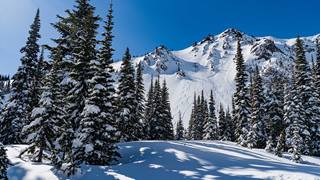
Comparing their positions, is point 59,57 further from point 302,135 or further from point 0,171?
point 302,135

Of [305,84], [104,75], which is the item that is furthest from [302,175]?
[305,84]

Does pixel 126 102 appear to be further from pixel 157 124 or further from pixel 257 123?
pixel 257 123

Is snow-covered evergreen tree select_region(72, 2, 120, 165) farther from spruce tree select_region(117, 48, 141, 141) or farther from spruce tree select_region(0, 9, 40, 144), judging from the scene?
spruce tree select_region(117, 48, 141, 141)

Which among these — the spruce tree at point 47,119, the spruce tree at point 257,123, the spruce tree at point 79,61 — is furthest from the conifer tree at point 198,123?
the spruce tree at point 47,119

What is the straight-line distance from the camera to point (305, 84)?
173 feet

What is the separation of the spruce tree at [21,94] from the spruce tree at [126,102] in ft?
35.5

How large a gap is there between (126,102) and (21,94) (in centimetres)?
1276

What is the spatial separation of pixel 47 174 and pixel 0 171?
4.62m

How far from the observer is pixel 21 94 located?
41.2 m

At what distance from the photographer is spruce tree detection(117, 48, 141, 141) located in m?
46.8

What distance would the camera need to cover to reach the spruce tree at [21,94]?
1606 inches

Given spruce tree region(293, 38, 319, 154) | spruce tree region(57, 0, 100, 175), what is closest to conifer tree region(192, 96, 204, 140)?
spruce tree region(293, 38, 319, 154)

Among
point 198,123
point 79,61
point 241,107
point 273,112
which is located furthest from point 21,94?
point 198,123

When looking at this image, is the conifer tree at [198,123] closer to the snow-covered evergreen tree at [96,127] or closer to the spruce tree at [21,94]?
the spruce tree at [21,94]
